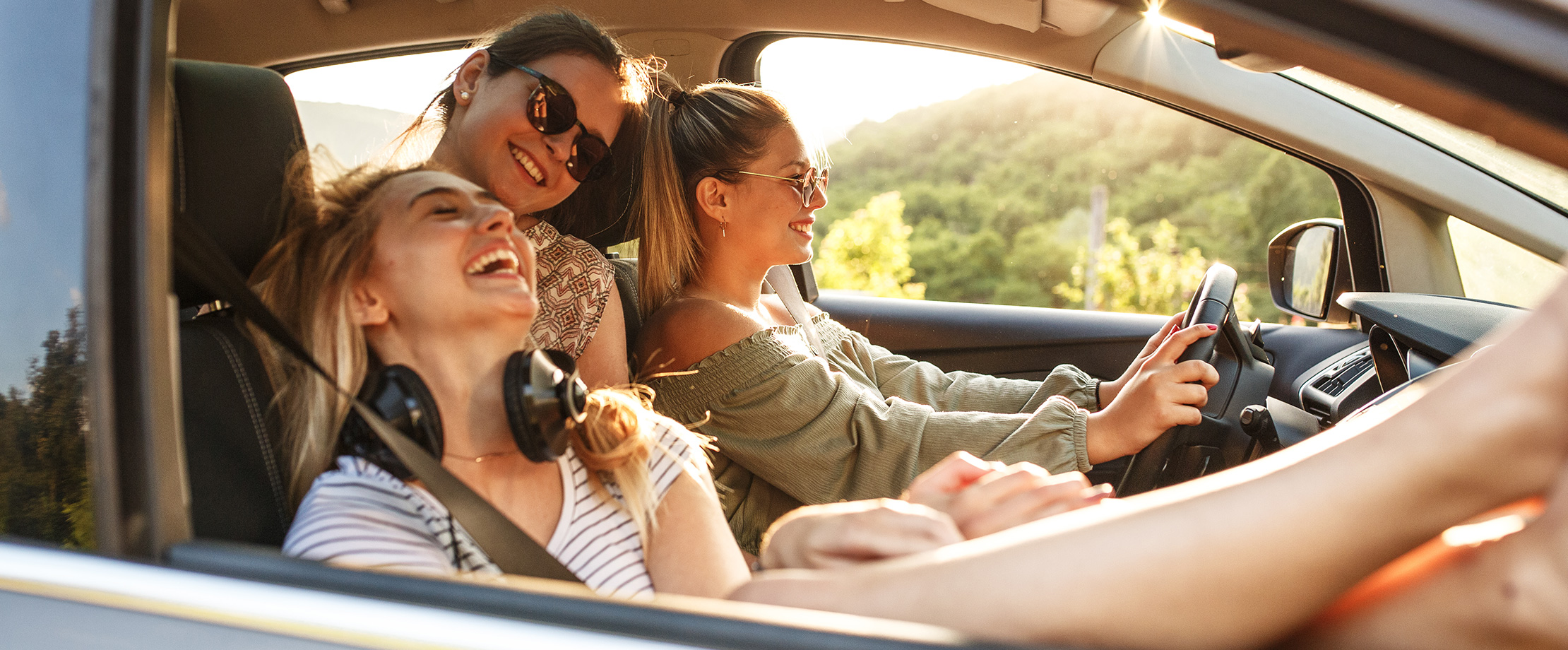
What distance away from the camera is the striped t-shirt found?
113 cm

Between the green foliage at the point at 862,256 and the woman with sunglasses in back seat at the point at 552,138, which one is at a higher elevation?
the green foliage at the point at 862,256

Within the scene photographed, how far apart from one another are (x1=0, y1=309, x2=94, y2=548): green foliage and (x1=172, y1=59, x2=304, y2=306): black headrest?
347 mm

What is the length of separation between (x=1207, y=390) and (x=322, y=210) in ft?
5.57

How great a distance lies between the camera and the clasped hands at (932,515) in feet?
3.26

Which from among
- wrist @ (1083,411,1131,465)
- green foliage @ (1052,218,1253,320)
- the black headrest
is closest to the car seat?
the black headrest

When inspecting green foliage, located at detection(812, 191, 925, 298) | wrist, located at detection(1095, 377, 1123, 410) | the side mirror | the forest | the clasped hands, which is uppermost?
the forest

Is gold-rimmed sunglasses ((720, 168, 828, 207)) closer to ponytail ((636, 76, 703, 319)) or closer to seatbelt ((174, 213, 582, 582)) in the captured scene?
ponytail ((636, 76, 703, 319))

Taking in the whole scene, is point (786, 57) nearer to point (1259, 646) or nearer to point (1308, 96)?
point (1308, 96)

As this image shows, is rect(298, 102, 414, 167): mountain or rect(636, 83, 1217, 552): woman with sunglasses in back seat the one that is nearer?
rect(298, 102, 414, 167): mountain

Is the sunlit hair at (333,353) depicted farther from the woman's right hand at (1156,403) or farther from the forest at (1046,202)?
the forest at (1046,202)

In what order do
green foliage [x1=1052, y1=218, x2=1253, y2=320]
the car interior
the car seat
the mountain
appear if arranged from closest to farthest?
the car interior
the car seat
the mountain
green foliage [x1=1052, y1=218, x2=1253, y2=320]

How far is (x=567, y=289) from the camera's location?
7.02 feet

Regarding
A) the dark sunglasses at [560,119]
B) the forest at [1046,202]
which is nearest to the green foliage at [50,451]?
the dark sunglasses at [560,119]

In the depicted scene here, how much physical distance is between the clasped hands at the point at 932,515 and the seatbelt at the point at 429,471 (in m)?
0.29
